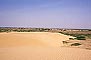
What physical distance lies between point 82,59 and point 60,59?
1.47m

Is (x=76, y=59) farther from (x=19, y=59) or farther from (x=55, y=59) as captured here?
(x=19, y=59)

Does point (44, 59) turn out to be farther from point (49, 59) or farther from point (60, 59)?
point (60, 59)

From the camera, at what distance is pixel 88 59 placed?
11609mm

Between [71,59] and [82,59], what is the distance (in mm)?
759

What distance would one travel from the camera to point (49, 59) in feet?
37.5

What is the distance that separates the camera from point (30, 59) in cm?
1133

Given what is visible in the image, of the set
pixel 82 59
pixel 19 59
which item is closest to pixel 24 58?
pixel 19 59

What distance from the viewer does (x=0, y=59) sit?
11.3m

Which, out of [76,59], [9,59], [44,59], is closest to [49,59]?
[44,59]

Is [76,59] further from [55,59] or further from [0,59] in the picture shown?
[0,59]

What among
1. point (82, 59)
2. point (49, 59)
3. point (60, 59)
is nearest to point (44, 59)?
point (49, 59)

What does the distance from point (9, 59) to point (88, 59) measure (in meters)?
5.24

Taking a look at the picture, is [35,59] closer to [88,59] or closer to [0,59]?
[0,59]

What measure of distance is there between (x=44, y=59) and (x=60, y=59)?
106cm
